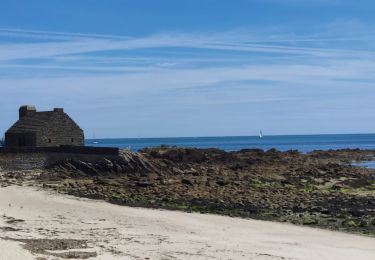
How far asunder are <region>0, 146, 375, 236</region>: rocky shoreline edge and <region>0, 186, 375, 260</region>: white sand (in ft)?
7.01

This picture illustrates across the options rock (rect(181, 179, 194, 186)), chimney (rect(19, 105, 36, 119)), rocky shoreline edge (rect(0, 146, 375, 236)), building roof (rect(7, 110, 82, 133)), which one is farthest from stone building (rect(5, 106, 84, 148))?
rock (rect(181, 179, 194, 186))

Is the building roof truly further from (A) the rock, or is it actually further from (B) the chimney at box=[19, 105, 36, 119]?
(A) the rock

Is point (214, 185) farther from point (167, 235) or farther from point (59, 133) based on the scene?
point (59, 133)

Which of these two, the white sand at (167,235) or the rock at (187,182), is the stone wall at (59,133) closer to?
the rock at (187,182)

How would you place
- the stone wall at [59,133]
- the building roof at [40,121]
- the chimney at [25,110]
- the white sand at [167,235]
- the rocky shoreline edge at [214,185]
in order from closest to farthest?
1. the white sand at [167,235]
2. the rocky shoreline edge at [214,185]
3. the stone wall at [59,133]
4. the building roof at [40,121]
5. the chimney at [25,110]

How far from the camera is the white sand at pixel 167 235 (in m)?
15.8

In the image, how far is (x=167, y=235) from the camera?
1872cm

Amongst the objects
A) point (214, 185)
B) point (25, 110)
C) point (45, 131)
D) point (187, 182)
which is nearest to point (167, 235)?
point (214, 185)

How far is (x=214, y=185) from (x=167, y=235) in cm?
1397

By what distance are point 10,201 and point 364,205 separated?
51.2 feet

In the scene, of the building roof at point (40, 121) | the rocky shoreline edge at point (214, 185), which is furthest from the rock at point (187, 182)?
the building roof at point (40, 121)

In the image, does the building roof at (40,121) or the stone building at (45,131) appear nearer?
the stone building at (45,131)

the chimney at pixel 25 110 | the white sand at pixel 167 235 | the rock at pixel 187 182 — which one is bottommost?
the white sand at pixel 167 235

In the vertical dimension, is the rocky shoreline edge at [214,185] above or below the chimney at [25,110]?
below
